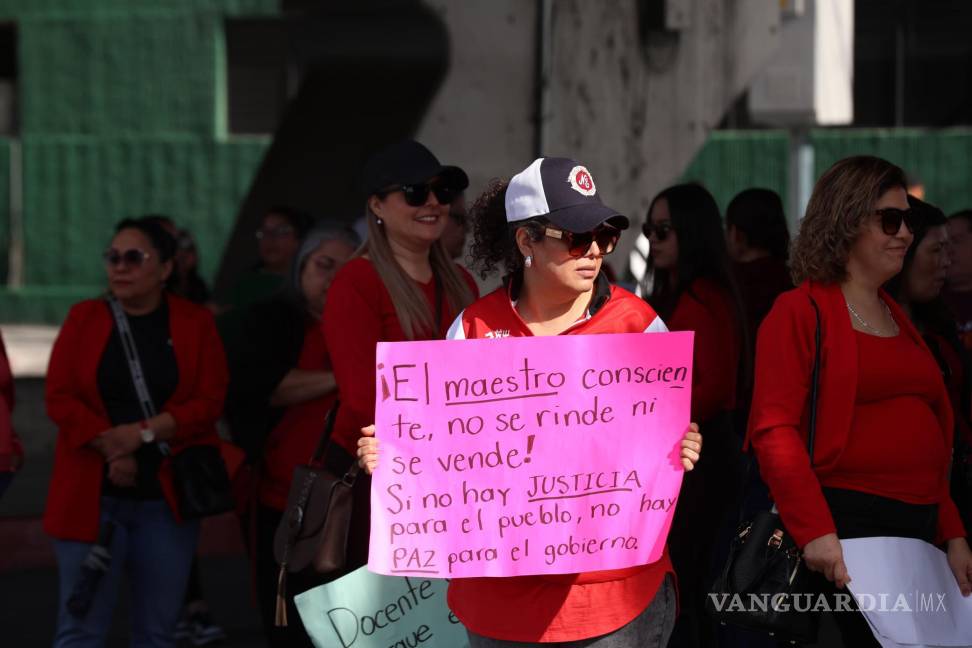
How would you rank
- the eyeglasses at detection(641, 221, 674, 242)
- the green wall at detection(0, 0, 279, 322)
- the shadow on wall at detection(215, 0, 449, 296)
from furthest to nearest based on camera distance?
the green wall at detection(0, 0, 279, 322) → the shadow on wall at detection(215, 0, 449, 296) → the eyeglasses at detection(641, 221, 674, 242)

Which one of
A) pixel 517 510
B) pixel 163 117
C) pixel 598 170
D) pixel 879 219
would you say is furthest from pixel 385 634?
pixel 163 117

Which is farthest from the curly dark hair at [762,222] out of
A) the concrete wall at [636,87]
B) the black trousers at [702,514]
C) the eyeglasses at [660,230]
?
the concrete wall at [636,87]

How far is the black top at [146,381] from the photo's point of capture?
604cm

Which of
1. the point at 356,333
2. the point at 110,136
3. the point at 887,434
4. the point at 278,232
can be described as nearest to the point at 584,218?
the point at 887,434

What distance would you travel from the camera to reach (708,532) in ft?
20.1

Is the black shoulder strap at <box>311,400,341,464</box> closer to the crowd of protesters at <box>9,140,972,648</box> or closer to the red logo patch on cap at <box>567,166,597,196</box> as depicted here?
the crowd of protesters at <box>9,140,972,648</box>

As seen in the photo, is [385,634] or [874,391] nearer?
[874,391]

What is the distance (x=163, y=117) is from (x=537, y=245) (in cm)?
1705

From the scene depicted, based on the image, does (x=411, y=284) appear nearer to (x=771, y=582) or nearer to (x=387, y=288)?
(x=387, y=288)

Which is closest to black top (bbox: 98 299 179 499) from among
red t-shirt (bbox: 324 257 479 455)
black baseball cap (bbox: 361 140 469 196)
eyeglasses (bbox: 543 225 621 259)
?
red t-shirt (bbox: 324 257 479 455)

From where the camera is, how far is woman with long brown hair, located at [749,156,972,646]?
4.33 m

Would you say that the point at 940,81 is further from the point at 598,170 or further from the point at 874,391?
the point at 874,391

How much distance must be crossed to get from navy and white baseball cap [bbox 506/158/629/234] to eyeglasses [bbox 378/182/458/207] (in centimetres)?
121

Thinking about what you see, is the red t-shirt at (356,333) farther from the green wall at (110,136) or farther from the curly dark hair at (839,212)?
the green wall at (110,136)
